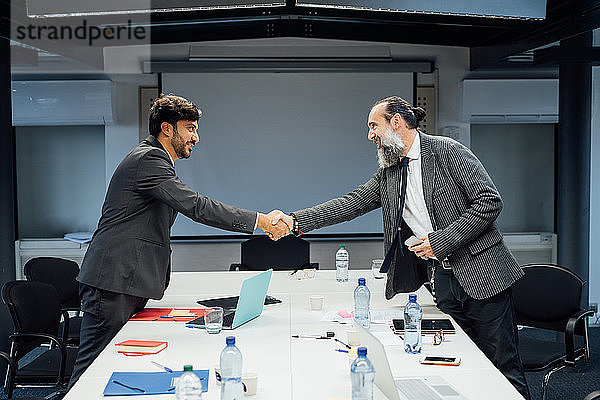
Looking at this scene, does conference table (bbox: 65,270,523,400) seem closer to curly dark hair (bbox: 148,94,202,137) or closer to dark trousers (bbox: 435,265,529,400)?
dark trousers (bbox: 435,265,529,400)

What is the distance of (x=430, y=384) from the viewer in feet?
8.02

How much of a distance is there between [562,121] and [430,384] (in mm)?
4255

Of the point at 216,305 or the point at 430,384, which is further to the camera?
the point at 216,305

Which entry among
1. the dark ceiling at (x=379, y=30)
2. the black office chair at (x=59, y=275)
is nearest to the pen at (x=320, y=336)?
the black office chair at (x=59, y=275)

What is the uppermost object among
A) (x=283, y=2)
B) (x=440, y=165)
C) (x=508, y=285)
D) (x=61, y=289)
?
(x=283, y=2)

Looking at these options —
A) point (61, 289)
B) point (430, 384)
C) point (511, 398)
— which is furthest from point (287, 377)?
point (61, 289)

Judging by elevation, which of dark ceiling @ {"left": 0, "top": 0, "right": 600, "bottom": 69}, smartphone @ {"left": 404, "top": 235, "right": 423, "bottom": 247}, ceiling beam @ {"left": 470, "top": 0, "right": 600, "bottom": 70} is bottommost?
smartphone @ {"left": 404, "top": 235, "right": 423, "bottom": 247}

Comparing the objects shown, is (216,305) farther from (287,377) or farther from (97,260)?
(287,377)

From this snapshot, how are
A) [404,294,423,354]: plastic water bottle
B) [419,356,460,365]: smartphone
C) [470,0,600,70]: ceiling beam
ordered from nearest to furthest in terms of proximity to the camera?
1. [419,356,460,365]: smartphone
2. [404,294,423,354]: plastic water bottle
3. [470,0,600,70]: ceiling beam

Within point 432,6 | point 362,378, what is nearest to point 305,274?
point 432,6

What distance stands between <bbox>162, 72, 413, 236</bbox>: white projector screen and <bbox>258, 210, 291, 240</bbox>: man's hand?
9.73 feet

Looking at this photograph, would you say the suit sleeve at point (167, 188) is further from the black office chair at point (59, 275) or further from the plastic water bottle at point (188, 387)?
the black office chair at point (59, 275)

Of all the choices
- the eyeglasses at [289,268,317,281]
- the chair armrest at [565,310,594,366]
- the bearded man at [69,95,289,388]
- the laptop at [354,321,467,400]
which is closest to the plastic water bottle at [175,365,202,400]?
the laptop at [354,321,467,400]

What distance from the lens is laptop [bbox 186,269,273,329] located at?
324 centimetres
